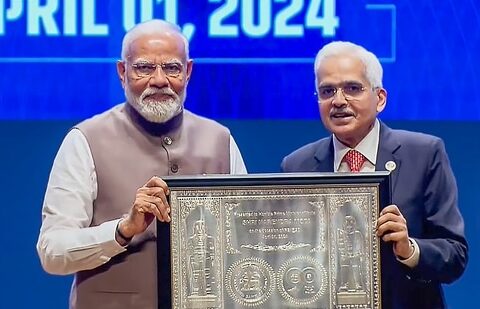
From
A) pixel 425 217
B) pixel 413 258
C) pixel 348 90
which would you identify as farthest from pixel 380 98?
pixel 413 258

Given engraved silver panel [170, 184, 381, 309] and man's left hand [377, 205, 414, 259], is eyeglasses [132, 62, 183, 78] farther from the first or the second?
man's left hand [377, 205, 414, 259]

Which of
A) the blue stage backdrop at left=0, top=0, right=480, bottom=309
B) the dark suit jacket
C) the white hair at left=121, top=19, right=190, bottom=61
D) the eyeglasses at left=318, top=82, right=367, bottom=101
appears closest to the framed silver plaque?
the dark suit jacket

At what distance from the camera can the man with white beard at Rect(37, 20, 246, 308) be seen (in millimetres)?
1959

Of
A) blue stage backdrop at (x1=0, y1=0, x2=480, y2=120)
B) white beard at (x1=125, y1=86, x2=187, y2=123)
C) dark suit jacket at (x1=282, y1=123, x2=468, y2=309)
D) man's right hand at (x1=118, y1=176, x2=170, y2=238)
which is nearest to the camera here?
man's right hand at (x1=118, y1=176, x2=170, y2=238)

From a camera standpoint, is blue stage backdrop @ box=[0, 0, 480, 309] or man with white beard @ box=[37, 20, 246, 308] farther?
blue stage backdrop @ box=[0, 0, 480, 309]

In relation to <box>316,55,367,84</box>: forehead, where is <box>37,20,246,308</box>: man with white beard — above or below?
below

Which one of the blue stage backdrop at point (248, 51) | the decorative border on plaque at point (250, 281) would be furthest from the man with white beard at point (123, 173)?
the blue stage backdrop at point (248, 51)

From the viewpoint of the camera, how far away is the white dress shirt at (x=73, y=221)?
75.6 inches

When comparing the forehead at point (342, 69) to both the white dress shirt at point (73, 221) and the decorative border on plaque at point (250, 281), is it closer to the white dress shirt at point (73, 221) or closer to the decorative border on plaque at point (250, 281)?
the decorative border on plaque at point (250, 281)

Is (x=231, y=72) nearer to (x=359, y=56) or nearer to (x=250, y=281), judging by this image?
(x=359, y=56)

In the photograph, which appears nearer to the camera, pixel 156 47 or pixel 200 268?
pixel 200 268

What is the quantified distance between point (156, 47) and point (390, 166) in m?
0.56

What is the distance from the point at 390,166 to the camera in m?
2.00

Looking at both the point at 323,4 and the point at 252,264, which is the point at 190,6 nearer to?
the point at 323,4
